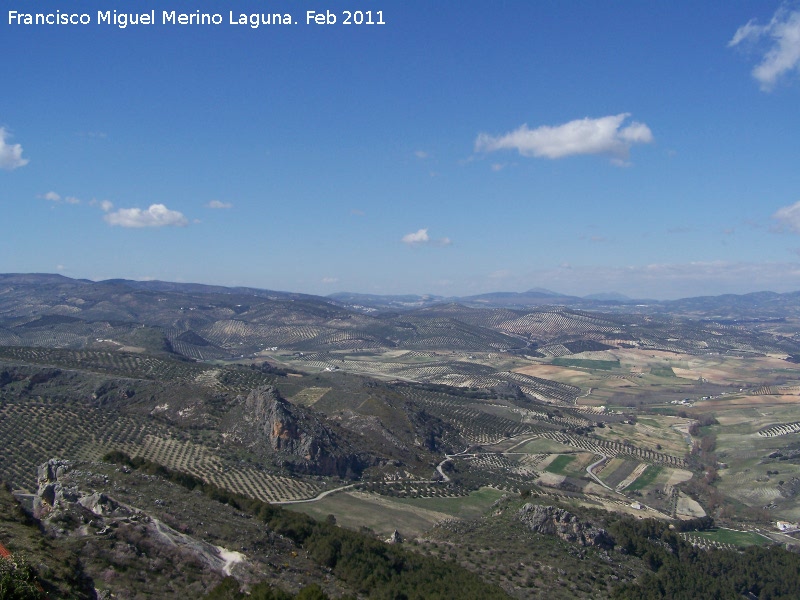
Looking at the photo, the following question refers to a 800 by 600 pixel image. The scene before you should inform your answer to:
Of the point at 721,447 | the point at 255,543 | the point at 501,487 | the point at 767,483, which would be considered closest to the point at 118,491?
the point at 255,543

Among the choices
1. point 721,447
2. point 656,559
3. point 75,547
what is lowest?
point 721,447

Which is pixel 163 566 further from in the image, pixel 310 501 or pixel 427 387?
pixel 427 387

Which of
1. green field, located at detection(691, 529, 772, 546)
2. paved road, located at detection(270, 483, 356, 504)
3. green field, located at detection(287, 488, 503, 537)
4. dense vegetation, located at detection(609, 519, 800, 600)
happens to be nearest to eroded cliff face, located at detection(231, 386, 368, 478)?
paved road, located at detection(270, 483, 356, 504)

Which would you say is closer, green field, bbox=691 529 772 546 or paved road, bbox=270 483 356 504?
paved road, bbox=270 483 356 504

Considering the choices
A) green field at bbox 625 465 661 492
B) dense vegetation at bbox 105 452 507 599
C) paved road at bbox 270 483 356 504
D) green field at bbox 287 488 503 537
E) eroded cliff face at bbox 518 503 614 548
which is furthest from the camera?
green field at bbox 625 465 661 492

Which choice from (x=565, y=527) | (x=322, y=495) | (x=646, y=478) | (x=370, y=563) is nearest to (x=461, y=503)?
(x=322, y=495)

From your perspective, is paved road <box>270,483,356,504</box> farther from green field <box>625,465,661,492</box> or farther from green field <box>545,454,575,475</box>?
green field <box>625,465,661,492</box>
